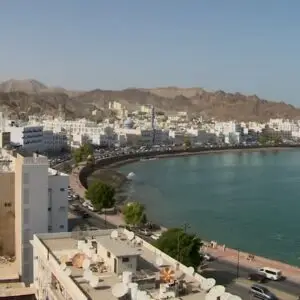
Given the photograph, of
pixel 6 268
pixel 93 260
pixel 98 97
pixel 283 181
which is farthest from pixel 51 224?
pixel 98 97

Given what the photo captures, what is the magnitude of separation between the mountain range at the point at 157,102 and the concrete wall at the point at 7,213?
168ft

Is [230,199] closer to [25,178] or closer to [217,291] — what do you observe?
[25,178]

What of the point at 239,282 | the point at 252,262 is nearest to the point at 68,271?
the point at 239,282

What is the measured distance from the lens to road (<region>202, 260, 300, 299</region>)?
24.4ft

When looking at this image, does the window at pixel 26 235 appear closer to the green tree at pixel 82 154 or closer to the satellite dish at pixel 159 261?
the satellite dish at pixel 159 261

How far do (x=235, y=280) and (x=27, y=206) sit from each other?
121 inches

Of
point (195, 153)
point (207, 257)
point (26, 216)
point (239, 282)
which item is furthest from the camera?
point (195, 153)

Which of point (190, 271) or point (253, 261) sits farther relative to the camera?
point (253, 261)

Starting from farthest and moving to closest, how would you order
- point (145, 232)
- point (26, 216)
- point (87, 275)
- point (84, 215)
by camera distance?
point (84, 215) → point (145, 232) → point (26, 216) → point (87, 275)

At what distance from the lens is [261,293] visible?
6.86m

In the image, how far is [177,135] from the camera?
40312 millimetres

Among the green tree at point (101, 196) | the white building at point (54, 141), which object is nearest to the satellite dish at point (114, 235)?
the green tree at point (101, 196)

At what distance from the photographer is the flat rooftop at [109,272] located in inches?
160

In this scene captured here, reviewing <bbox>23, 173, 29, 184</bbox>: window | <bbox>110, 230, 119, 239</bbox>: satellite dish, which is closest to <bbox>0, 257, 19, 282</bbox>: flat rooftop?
<bbox>23, 173, 29, 184</bbox>: window
